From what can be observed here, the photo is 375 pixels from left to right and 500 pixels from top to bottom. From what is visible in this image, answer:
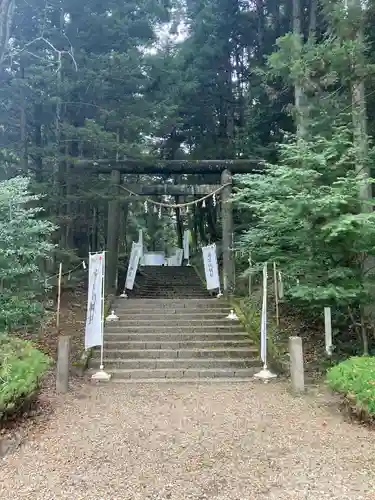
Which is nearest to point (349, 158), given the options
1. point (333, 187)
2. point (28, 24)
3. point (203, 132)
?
point (333, 187)

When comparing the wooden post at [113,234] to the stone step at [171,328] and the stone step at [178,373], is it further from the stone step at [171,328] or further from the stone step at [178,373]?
the stone step at [178,373]

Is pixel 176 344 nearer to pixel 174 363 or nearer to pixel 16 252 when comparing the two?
pixel 174 363

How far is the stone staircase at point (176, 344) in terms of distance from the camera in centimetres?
671

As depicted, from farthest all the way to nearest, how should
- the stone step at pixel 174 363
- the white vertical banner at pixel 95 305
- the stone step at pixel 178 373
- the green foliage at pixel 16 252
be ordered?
the stone step at pixel 174 363 → the stone step at pixel 178 373 → the white vertical banner at pixel 95 305 → the green foliage at pixel 16 252

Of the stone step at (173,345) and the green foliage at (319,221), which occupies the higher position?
the green foliage at (319,221)

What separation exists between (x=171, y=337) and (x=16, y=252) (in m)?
3.27

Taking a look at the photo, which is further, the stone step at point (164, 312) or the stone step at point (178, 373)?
the stone step at point (164, 312)

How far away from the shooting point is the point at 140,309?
31.8ft

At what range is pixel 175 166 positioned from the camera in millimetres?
11422

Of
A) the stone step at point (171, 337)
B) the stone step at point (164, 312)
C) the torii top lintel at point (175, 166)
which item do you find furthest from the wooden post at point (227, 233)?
the stone step at point (171, 337)

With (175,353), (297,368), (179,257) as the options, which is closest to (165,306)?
(175,353)

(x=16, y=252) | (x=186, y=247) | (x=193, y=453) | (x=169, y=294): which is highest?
(x=186, y=247)

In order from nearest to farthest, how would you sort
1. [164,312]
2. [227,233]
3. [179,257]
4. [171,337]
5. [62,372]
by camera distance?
[62,372], [171,337], [164,312], [227,233], [179,257]

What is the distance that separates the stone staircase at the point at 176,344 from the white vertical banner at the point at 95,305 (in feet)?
2.13
